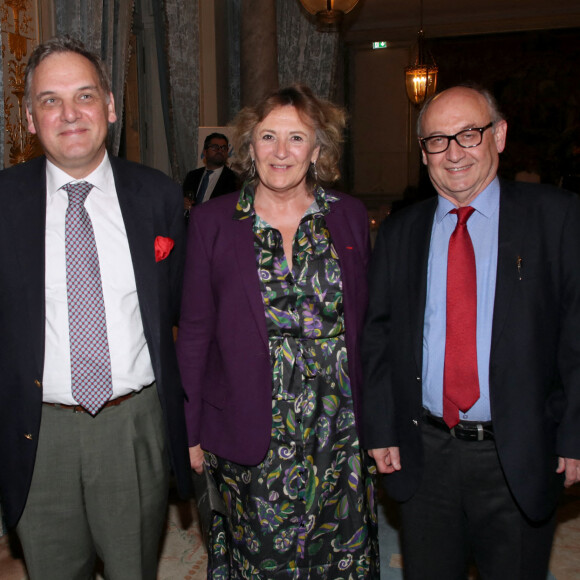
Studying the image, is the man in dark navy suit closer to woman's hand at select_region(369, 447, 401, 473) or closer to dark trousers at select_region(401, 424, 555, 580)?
woman's hand at select_region(369, 447, 401, 473)

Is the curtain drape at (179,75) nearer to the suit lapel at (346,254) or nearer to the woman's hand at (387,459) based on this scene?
the suit lapel at (346,254)

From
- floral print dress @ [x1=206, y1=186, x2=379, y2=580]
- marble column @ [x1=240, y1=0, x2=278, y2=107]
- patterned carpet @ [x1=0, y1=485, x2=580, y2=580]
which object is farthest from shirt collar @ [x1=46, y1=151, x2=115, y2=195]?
marble column @ [x1=240, y1=0, x2=278, y2=107]

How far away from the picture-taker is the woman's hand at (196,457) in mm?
2271

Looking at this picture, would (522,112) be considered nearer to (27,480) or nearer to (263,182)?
(263,182)

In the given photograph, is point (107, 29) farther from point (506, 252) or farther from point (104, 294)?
point (506, 252)

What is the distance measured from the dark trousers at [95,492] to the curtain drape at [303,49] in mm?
6957

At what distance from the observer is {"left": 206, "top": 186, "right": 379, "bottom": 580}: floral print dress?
2115 mm

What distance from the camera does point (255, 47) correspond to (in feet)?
22.5

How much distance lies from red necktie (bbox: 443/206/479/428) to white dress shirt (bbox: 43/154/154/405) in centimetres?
93

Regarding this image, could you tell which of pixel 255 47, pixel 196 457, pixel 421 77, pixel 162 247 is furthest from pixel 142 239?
pixel 421 77

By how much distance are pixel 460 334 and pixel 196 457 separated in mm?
1062

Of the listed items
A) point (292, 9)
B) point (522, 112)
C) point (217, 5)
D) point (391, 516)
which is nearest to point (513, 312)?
point (391, 516)

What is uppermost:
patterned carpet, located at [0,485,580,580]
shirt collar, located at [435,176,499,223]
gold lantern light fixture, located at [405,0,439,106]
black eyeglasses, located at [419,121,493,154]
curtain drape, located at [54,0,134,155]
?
gold lantern light fixture, located at [405,0,439,106]

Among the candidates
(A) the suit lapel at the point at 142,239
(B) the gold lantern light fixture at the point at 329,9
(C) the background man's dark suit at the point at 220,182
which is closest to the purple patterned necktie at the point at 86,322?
(A) the suit lapel at the point at 142,239
